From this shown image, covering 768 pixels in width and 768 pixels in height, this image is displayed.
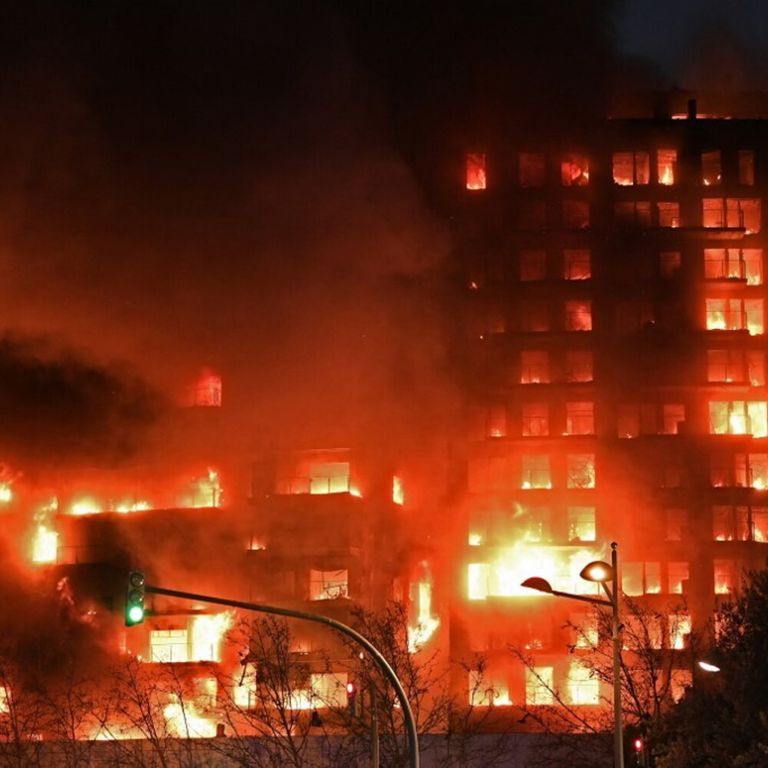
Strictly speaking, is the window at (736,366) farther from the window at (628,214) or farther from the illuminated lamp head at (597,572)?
the illuminated lamp head at (597,572)

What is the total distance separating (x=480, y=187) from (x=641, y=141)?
35.1ft

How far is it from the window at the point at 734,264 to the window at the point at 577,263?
7.64 meters

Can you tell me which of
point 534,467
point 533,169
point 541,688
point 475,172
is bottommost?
point 541,688

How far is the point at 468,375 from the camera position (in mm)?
95188

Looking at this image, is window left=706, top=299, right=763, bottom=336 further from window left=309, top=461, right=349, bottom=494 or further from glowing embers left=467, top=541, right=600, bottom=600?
window left=309, top=461, right=349, bottom=494

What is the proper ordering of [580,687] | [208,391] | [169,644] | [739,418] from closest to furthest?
1. [208,391]
2. [169,644]
3. [580,687]
4. [739,418]

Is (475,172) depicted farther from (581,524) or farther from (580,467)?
(581,524)

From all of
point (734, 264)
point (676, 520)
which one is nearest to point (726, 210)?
point (734, 264)

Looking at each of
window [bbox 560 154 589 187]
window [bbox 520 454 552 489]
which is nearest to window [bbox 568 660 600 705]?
window [bbox 520 454 552 489]

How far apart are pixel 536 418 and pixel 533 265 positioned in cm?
976

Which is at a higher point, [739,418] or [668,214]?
[668,214]

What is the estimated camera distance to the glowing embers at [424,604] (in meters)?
91.2

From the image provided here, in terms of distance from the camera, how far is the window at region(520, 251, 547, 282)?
9706cm

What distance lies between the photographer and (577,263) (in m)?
97.4
